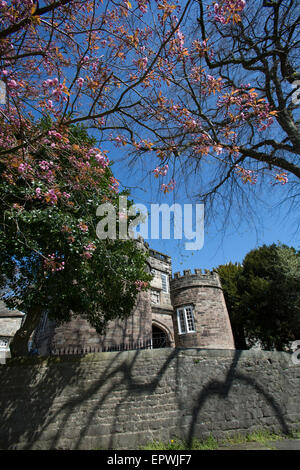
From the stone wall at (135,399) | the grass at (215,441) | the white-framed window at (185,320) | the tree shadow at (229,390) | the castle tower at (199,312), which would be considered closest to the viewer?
the stone wall at (135,399)

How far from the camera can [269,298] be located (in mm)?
20453

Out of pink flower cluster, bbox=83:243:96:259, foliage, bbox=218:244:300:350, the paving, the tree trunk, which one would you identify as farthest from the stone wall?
foliage, bbox=218:244:300:350

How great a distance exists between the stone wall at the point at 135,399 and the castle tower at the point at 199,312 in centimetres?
954

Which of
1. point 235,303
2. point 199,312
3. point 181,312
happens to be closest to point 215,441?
point 199,312

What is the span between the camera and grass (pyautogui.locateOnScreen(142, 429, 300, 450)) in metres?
5.99

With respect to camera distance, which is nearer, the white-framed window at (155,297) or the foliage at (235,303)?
the white-framed window at (155,297)

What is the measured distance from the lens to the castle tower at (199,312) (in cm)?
1711

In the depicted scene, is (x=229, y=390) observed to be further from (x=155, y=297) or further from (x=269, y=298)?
(x=269, y=298)

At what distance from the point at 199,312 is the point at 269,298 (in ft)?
22.6

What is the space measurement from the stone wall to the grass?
0.45ft

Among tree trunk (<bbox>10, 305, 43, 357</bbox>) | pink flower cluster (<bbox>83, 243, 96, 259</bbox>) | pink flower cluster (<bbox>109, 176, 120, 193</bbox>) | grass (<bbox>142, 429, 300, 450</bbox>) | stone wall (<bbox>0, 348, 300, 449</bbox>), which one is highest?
pink flower cluster (<bbox>109, 176, 120, 193</bbox>)

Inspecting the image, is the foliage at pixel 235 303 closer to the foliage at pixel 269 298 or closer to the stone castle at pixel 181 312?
the foliage at pixel 269 298

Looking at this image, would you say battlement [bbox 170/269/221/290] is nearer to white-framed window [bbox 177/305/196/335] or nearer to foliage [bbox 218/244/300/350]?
white-framed window [bbox 177/305/196/335]

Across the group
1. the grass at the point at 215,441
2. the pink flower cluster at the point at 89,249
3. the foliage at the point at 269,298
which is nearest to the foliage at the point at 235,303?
the foliage at the point at 269,298
